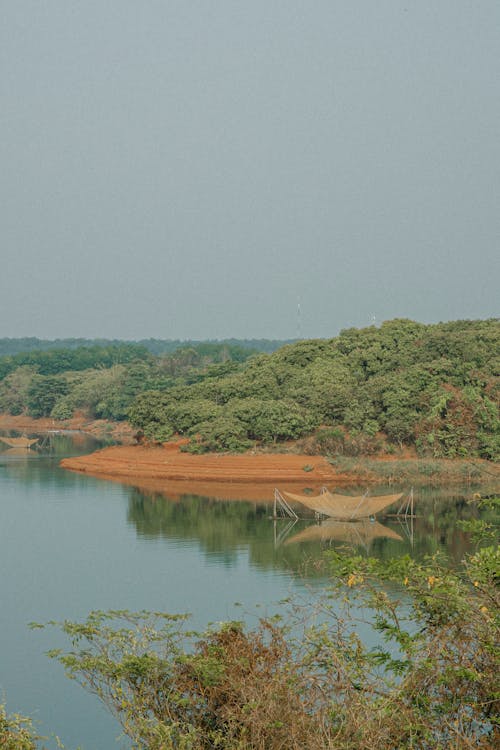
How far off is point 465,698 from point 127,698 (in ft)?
10.6

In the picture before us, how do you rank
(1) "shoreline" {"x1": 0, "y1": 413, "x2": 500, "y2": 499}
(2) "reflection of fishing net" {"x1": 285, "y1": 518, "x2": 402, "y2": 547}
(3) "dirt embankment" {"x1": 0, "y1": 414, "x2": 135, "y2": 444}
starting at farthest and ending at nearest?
(3) "dirt embankment" {"x1": 0, "y1": 414, "x2": 135, "y2": 444}
(1) "shoreline" {"x1": 0, "y1": 413, "x2": 500, "y2": 499}
(2) "reflection of fishing net" {"x1": 285, "y1": 518, "x2": 402, "y2": 547}

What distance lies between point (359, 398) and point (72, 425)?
118 feet

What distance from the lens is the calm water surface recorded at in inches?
584

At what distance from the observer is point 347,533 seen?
2716 centimetres

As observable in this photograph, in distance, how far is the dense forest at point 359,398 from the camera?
4088 centimetres

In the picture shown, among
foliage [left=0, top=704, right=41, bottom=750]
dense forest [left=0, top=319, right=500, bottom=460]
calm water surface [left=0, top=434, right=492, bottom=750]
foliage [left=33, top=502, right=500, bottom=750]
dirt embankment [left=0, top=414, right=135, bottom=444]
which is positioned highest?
dense forest [left=0, top=319, right=500, bottom=460]

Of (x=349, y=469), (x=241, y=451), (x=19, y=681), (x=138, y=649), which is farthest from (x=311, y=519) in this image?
(x=138, y=649)

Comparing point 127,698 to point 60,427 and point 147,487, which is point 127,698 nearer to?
point 147,487

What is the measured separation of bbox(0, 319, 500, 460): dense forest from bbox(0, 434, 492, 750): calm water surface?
5.91 metres

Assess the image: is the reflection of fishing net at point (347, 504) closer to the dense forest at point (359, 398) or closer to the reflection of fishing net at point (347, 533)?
the reflection of fishing net at point (347, 533)

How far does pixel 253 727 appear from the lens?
7777 mm

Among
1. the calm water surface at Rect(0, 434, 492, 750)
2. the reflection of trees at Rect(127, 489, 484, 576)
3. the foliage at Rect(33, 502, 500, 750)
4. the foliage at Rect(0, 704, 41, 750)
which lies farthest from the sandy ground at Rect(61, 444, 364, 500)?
the foliage at Rect(0, 704, 41, 750)

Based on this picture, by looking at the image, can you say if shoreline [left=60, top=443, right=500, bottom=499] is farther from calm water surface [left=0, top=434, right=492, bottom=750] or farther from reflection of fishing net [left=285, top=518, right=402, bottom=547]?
reflection of fishing net [left=285, top=518, right=402, bottom=547]

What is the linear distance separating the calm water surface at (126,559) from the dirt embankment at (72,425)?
93.1 feet
